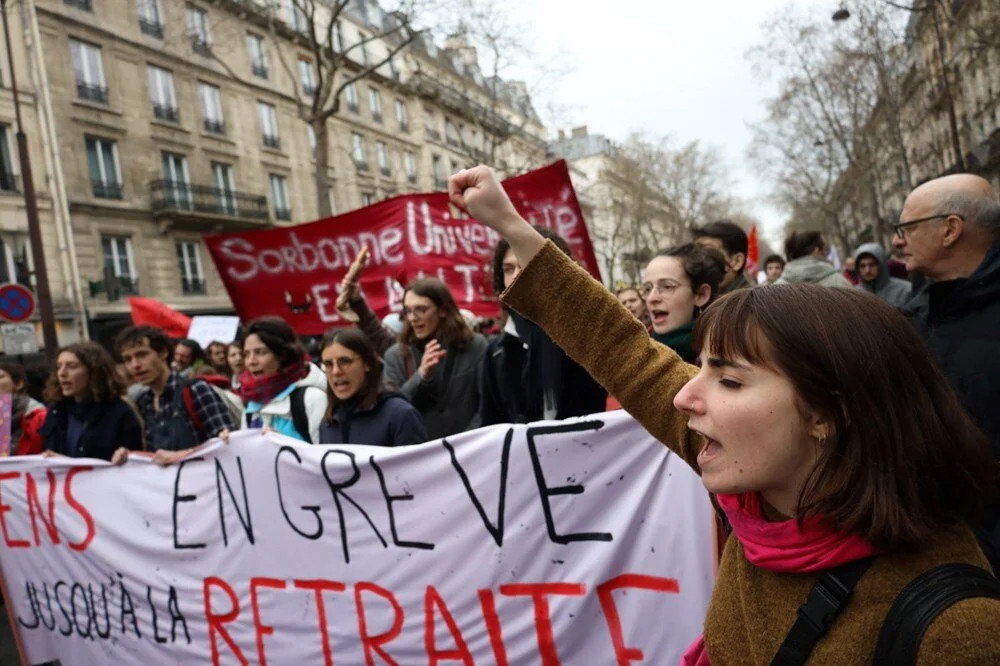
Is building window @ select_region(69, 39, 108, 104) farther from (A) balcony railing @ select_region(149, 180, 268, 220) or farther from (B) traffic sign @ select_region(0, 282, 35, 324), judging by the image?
(B) traffic sign @ select_region(0, 282, 35, 324)

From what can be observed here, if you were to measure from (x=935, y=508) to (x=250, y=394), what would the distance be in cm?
315

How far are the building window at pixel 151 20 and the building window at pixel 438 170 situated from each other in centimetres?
1599

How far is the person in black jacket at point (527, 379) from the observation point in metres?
2.79

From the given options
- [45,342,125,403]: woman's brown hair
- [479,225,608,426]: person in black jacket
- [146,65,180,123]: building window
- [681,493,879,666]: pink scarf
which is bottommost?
[681,493,879,666]: pink scarf

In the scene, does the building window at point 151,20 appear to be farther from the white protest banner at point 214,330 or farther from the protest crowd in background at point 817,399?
the protest crowd in background at point 817,399

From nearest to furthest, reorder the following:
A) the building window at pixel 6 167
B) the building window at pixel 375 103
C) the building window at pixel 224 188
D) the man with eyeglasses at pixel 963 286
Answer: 1. the man with eyeglasses at pixel 963 286
2. the building window at pixel 6 167
3. the building window at pixel 224 188
4. the building window at pixel 375 103

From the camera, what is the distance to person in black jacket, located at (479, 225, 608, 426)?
2.79 meters

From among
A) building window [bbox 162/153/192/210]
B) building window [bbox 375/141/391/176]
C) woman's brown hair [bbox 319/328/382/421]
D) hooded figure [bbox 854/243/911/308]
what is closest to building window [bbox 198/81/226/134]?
building window [bbox 162/153/192/210]

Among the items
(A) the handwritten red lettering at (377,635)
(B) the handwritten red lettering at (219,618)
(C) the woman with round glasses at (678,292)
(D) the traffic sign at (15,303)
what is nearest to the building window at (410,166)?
(D) the traffic sign at (15,303)

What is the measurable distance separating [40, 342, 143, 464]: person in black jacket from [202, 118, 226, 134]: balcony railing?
22.0m

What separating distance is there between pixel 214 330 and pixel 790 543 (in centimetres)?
824

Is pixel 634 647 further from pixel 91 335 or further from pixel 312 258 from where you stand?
pixel 91 335

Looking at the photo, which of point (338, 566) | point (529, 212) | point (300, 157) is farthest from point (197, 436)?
point (300, 157)

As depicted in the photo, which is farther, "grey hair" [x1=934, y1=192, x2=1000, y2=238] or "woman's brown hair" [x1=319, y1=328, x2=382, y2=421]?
"woman's brown hair" [x1=319, y1=328, x2=382, y2=421]
